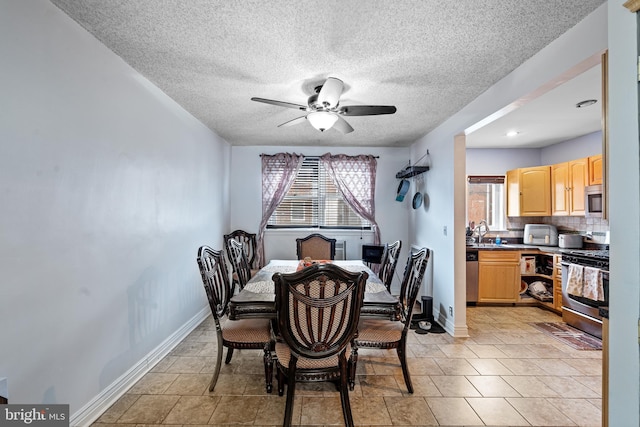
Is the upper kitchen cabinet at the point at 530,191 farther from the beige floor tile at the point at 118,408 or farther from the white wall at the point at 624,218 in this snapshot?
the beige floor tile at the point at 118,408

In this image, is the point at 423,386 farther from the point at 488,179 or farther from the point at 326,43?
the point at 488,179

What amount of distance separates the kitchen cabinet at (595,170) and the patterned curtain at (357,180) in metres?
2.85

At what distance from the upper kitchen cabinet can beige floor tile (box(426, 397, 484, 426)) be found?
3667mm

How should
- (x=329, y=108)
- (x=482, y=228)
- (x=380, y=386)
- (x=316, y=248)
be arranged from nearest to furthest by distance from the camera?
(x=380, y=386)
(x=329, y=108)
(x=316, y=248)
(x=482, y=228)

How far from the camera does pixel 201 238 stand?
12.4 feet

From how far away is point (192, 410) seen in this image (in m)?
2.01

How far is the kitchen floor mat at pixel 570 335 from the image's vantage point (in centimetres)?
307

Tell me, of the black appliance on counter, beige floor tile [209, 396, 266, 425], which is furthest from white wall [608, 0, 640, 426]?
the black appliance on counter

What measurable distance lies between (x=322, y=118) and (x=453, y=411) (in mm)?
2409

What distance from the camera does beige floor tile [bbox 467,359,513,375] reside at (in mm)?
2539

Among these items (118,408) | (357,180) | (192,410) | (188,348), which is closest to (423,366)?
(192,410)

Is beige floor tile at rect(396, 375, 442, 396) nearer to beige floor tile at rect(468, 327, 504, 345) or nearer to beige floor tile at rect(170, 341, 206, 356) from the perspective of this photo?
beige floor tile at rect(468, 327, 504, 345)

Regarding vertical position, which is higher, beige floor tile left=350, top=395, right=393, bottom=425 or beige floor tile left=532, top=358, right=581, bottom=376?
beige floor tile left=350, top=395, right=393, bottom=425
